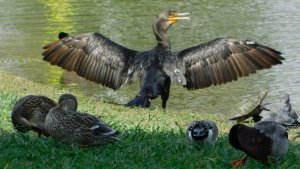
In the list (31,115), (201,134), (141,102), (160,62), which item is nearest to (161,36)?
(160,62)

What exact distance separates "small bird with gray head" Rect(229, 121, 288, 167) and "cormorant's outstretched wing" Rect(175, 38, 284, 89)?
16.8 ft

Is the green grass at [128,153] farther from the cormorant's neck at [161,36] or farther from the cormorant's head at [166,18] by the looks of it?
the cormorant's head at [166,18]

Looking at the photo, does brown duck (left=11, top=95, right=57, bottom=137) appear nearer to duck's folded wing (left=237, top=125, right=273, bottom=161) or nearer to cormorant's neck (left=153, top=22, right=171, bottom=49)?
duck's folded wing (left=237, top=125, right=273, bottom=161)

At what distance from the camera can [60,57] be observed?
12.8 m

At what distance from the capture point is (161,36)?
41.9ft

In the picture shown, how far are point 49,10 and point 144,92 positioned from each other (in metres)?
14.5

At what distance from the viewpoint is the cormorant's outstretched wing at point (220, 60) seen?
1212 cm

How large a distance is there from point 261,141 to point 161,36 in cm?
605

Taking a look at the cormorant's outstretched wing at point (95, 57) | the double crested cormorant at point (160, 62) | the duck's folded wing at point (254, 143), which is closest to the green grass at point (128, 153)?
the duck's folded wing at point (254, 143)

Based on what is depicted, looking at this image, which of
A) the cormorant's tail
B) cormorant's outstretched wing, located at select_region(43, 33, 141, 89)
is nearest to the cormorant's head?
cormorant's outstretched wing, located at select_region(43, 33, 141, 89)

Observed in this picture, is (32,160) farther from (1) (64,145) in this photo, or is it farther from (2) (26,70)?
(2) (26,70)

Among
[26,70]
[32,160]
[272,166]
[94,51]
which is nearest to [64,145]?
[32,160]

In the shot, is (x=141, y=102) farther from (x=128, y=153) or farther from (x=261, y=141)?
(x=261, y=141)

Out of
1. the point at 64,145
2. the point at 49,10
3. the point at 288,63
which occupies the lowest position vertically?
the point at 49,10
